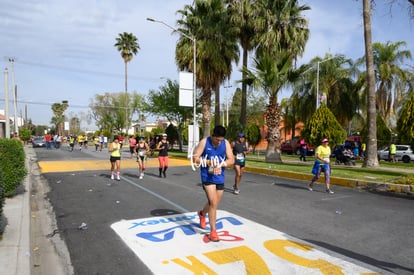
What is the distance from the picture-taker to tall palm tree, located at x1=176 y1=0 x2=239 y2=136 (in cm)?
2228

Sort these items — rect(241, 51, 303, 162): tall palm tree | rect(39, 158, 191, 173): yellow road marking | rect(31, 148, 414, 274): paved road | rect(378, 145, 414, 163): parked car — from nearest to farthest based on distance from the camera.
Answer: rect(31, 148, 414, 274): paved road < rect(39, 158, 191, 173): yellow road marking < rect(241, 51, 303, 162): tall palm tree < rect(378, 145, 414, 163): parked car

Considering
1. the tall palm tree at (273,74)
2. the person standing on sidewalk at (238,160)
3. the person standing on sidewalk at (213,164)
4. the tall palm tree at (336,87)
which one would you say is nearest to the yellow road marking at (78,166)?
the tall palm tree at (273,74)

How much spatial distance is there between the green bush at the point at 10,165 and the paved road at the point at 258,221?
1.03 meters

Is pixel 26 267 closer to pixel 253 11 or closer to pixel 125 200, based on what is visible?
pixel 125 200

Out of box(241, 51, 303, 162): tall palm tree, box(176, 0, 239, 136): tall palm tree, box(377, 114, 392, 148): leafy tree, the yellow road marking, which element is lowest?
the yellow road marking

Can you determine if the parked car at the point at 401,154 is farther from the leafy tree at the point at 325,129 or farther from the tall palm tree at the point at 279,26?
the tall palm tree at the point at 279,26

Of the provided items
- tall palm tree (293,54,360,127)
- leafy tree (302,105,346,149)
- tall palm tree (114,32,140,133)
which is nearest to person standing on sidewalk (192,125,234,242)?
leafy tree (302,105,346,149)

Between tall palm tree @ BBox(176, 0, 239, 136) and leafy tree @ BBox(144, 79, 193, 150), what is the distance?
713 centimetres

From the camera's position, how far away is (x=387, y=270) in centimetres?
395

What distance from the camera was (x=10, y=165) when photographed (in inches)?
293

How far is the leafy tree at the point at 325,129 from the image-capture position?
1767 centimetres

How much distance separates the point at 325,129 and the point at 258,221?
13.0 m

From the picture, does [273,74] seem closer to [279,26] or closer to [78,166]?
[279,26]

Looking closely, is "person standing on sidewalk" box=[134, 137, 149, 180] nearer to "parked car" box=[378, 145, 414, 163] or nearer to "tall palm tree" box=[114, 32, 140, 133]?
"parked car" box=[378, 145, 414, 163]
